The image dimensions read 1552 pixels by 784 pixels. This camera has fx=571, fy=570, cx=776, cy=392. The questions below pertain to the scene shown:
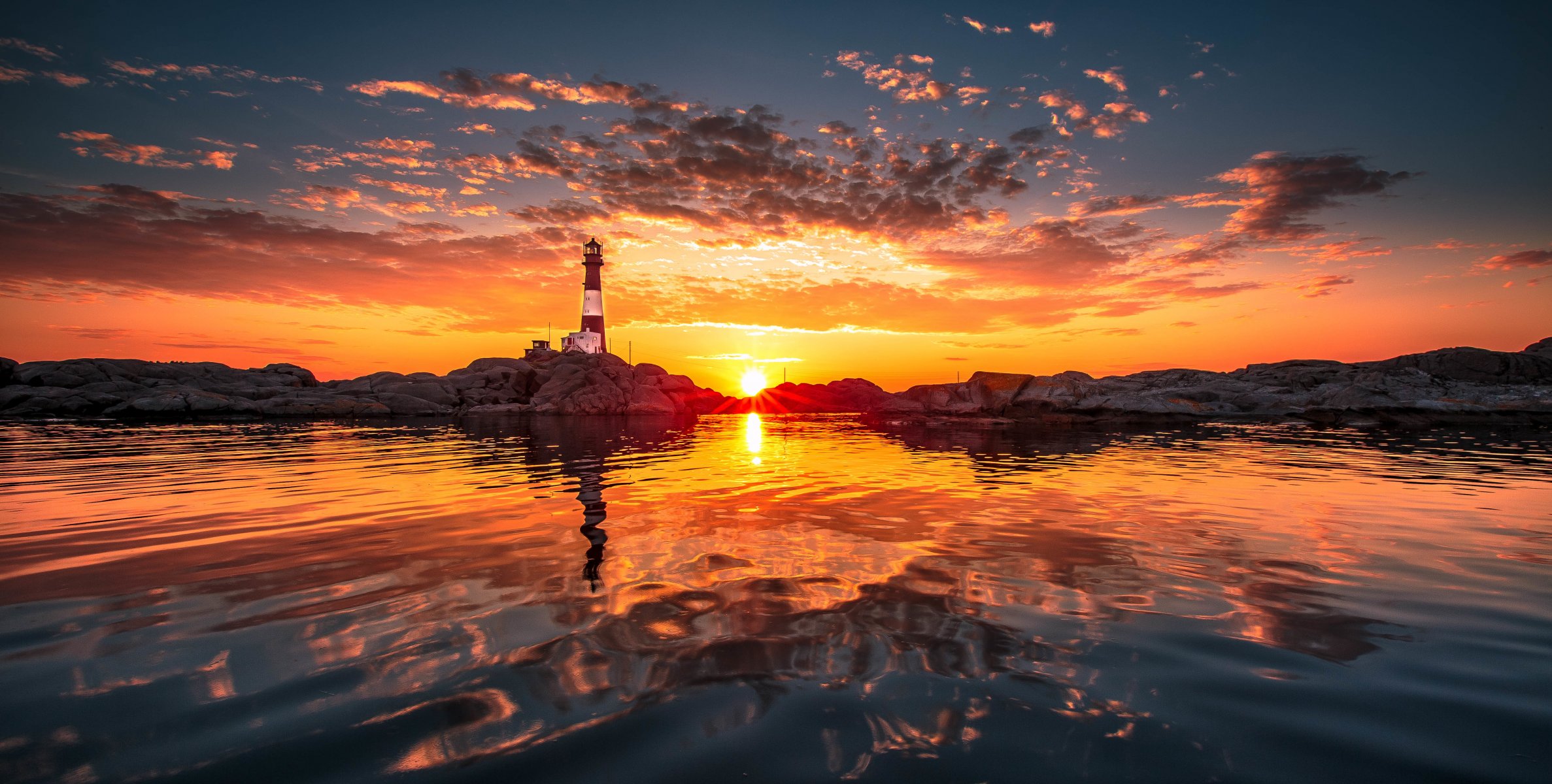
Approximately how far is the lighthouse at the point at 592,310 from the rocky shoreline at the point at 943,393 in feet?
14.5

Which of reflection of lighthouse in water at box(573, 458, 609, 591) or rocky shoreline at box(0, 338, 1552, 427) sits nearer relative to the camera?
reflection of lighthouse in water at box(573, 458, 609, 591)

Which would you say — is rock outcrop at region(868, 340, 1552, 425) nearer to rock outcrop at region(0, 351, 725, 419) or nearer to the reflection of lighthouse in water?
the reflection of lighthouse in water

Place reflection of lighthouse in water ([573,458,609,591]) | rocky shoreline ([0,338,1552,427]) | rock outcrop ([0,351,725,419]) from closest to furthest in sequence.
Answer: reflection of lighthouse in water ([573,458,609,591])
rocky shoreline ([0,338,1552,427])
rock outcrop ([0,351,725,419])

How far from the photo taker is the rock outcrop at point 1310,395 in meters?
34.5

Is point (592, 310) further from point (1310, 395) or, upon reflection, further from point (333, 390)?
point (1310, 395)

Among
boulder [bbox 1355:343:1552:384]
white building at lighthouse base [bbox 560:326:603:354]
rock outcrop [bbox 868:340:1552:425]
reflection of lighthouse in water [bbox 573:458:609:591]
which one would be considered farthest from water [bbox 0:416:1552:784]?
white building at lighthouse base [bbox 560:326:603:354]

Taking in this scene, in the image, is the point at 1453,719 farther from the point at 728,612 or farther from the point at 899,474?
the point at 899,474

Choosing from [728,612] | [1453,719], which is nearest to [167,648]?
[728,612]

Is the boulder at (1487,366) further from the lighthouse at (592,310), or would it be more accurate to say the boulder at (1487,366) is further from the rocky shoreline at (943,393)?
the lighthouse at (592,310)

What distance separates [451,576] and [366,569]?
40.3 inches

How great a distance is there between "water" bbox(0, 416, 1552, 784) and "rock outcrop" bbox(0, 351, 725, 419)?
48.7 metres

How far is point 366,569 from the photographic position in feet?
18.9

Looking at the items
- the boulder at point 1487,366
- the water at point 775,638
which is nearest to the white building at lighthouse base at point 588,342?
the water at point 775,638

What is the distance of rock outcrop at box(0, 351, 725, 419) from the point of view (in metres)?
45.2
